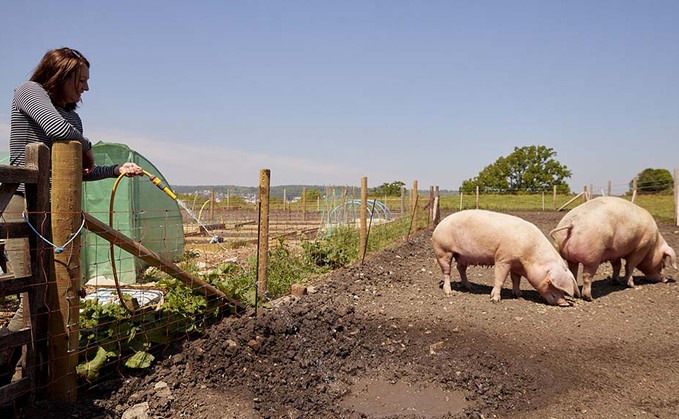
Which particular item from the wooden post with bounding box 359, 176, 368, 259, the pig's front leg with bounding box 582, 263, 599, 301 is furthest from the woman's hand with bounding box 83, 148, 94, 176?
the pig's front leg with bounding box 582, 263, 599, 301

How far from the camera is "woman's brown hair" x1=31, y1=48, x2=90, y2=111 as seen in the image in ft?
9.76

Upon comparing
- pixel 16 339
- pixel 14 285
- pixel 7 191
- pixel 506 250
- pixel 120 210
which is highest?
pixel 7 191

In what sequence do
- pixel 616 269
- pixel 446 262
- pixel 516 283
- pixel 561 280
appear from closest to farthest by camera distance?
1. pixel 561 280
2. pixel 516 283
3. pixel 446 262
4. pixel 616 269

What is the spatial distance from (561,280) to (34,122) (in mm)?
6008

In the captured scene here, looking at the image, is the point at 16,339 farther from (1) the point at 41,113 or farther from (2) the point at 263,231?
(2) the point at 263,231

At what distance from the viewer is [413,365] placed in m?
4.56

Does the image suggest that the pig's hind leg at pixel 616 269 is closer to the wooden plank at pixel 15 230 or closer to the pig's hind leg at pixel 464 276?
the pig's hind leg at pixel 464 276

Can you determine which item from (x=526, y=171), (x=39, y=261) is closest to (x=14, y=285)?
→ (x=39, y=261)

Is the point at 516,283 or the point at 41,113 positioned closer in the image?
the point at 41,113

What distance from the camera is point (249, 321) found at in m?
4.69

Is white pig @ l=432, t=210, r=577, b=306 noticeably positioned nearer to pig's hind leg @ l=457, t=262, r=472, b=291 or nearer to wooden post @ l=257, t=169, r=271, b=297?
pig's hind leg @ l=457, t=262, r=472, b=291

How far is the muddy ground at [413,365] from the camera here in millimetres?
3594

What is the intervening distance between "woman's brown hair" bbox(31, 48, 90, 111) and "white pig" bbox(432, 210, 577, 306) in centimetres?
535

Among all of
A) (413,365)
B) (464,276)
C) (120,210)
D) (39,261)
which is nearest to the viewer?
(39,261)
